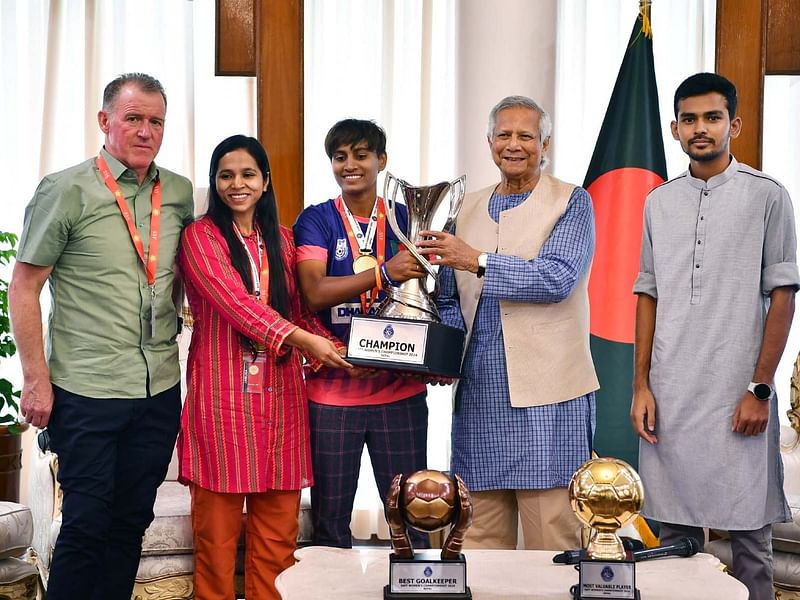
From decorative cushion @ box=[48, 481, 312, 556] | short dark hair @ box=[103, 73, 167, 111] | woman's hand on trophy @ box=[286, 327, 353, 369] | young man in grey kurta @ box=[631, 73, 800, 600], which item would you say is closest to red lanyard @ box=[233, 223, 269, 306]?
woman's hand on trophy @ box=[286, 327, 353, 369]

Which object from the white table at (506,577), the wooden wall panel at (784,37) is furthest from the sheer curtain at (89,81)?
the white table at (506,577)

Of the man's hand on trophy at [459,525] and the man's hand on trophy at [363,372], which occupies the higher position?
the man's hand on trophy at [363,372]

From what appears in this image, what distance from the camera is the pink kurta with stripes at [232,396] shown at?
7.68ft

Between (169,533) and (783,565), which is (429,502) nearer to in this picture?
(169,533)

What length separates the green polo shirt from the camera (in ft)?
7.43

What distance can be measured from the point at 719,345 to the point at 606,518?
32.6 inches

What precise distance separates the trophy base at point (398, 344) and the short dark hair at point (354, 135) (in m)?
0.52

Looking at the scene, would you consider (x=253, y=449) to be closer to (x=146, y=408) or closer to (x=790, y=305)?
(x=146, y=408)

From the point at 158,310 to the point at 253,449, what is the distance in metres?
0.42

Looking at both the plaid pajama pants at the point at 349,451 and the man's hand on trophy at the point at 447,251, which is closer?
the man's hand on trophy at the point at 447,251

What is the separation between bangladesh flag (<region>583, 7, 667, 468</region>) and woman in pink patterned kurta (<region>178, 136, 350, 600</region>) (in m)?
1.20

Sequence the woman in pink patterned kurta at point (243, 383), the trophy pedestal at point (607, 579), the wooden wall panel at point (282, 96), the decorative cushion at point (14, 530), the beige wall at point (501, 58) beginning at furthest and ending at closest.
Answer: the beige wall at point (501, 58)
the wooden wall panel at point (282, 96)
the decorative cushion at point (14, 530)
the woman in pink patterned kurta at point (243, 383)
the trophy pedestal at point (607, 579)

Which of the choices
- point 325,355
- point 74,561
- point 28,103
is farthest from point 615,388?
point 28,103

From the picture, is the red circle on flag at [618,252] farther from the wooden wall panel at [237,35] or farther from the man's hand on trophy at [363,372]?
the wooden wall panel at [237,35]
